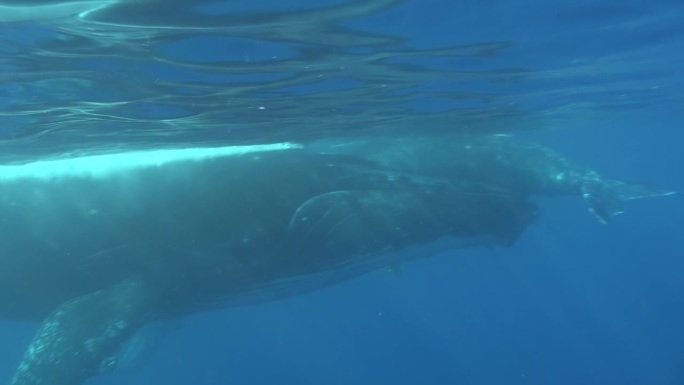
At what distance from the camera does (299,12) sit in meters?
9.12

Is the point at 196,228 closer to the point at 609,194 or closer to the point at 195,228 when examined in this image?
the point at 195,228

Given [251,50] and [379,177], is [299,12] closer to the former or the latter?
[251,50]

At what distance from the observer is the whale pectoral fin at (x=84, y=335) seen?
10.1 metres

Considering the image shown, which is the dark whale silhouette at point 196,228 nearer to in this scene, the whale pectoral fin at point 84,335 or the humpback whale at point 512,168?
the whale pectoral fin at point 84,335

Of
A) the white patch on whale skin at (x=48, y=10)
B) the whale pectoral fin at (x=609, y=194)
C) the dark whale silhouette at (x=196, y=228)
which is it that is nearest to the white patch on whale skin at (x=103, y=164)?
the dark whale silhouette at (x=196, y=228)

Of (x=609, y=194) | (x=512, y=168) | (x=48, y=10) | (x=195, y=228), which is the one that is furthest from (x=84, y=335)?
(x=609, y=194)

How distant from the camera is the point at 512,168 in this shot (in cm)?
1670

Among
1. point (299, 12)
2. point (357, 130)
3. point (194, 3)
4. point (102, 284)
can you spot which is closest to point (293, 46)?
point (299, 12)

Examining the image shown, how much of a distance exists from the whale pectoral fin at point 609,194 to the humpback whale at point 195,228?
4303 millimetres

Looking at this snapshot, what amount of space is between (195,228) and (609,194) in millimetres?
10434

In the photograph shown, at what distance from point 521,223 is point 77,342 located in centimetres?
981

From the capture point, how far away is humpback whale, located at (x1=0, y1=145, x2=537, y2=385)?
12.0 m

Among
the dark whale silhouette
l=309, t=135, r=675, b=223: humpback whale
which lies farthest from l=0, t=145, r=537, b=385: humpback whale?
l=309, t=135, r=675, b=223: humpback whale

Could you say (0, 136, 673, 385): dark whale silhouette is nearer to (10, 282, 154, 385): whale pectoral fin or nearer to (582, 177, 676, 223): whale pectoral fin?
(10, 282, 154, 385): whale pectoral fin
